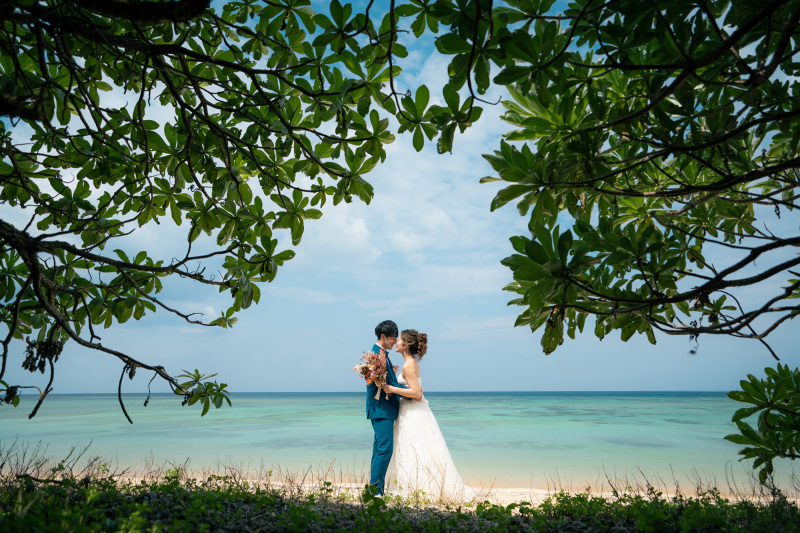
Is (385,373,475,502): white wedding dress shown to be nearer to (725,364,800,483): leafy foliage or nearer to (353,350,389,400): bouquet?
(353,350,389,400): bouquet

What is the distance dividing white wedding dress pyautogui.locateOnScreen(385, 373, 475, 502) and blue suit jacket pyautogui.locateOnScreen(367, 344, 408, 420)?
0.11 meters

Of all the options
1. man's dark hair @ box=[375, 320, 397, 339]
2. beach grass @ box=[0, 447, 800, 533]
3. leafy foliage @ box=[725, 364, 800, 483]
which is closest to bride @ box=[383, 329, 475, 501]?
man's dark hair @ box=[375, 320, 397, 339]

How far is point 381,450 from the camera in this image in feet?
14.6

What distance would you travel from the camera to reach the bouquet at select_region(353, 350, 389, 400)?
4.46 m

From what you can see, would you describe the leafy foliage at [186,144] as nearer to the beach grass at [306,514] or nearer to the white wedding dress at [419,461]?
the beach grass at [306,514]

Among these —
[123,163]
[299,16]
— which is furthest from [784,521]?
[123,163]

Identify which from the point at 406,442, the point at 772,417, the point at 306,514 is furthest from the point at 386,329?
the point at 772,417

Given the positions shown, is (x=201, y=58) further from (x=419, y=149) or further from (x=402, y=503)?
(x=402, y=503)

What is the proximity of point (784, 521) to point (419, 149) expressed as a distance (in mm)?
2374

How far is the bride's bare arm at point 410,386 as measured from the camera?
4.55 meters

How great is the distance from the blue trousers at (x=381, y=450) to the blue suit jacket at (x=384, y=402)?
0.06m

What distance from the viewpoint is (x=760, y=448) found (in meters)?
2.06

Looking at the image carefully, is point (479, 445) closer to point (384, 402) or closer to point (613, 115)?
point (384, 402)

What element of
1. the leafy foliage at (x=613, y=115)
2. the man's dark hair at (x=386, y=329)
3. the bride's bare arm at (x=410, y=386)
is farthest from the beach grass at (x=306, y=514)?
the man's dark hair at (x=386, y=329)
